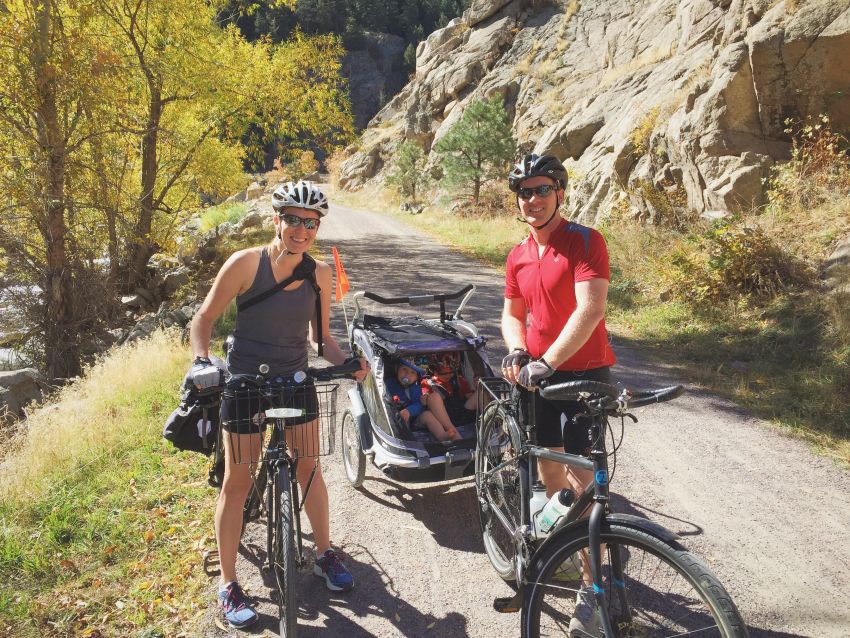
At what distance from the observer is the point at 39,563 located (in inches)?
155

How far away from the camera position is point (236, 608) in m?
3.11

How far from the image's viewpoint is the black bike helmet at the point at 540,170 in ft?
9.24

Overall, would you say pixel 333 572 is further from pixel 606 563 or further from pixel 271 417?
pixel 606 563

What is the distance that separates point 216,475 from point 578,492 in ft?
7.24

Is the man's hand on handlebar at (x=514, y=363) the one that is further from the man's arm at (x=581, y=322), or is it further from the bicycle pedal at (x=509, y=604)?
the bicycle pedal at (x=509, y=604)

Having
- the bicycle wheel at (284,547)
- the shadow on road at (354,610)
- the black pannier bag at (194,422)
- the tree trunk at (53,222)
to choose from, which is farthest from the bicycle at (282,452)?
the tree trunk at (53,222)

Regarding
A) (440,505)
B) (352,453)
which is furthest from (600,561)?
(352,453)

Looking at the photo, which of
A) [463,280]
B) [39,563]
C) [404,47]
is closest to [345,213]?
[463,280]

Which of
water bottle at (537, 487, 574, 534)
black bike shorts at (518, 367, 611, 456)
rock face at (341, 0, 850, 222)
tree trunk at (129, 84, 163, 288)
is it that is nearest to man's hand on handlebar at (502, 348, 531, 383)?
black bike shorts at (518, 367, 611, 456)

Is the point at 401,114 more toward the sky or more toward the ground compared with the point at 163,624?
more toward the sky

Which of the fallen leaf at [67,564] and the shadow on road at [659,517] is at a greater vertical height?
the fallen leaf at [67,564]

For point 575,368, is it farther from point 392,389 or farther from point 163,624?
point 163,624

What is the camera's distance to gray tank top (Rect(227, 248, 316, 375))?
3.03m

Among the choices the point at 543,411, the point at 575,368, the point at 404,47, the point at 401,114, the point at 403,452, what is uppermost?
the point at 404,47
